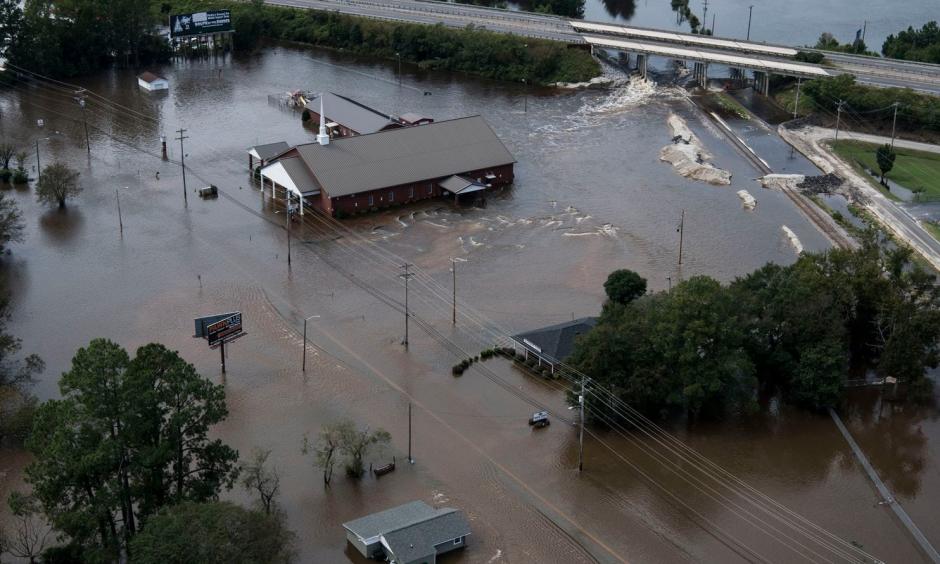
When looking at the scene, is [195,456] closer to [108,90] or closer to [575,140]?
[575,140]

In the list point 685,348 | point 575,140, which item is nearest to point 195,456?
point 685,348

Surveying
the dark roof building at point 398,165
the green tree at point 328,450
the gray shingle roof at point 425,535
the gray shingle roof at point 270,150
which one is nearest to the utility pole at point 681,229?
the dark roof building at point 398,165

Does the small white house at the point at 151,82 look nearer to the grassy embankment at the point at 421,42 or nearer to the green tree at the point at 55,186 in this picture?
the grassy embankment at the point at 421,42

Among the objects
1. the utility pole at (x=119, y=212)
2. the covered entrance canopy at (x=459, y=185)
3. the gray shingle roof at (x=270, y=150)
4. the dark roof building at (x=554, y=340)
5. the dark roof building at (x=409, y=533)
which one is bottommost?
the dark roof building at (x=409, y=533)

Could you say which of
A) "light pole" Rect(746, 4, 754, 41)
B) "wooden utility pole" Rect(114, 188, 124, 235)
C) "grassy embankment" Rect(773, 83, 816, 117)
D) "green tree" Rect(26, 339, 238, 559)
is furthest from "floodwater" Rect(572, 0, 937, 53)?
"green tree" Rect(26, 339, 238, 559)

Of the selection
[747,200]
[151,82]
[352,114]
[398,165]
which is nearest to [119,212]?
[398,165]
